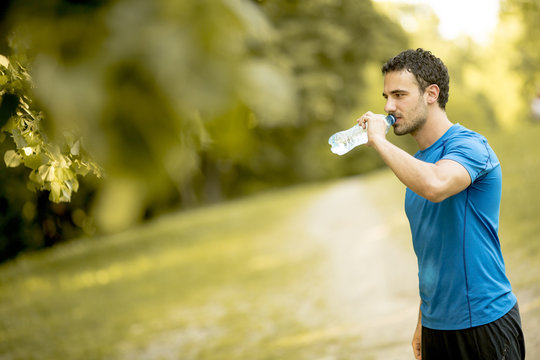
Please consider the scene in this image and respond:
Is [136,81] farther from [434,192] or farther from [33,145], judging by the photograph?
[434,192]

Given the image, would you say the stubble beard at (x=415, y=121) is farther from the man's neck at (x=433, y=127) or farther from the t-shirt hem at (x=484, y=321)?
the t-shirt hem at (x=484, y=321)

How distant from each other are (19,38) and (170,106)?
1.08 feet

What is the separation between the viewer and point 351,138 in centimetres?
237

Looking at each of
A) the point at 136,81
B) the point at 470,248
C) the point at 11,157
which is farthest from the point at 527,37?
the point at 136,81

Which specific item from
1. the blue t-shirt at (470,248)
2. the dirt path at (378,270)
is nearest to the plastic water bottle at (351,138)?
the blue t-shirt at (470,248)

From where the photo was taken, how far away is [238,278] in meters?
12.0

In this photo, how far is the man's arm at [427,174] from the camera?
1.99 meters

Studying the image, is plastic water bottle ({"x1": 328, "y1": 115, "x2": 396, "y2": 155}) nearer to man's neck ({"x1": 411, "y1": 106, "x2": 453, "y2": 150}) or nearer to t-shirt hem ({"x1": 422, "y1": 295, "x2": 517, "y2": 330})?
man's neck ({"x1": 411, "y1": 106, "x2": 453, "y2": 150})

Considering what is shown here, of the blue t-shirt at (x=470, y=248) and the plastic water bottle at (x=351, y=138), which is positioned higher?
the plastic water bottle at (x=351, y=138)

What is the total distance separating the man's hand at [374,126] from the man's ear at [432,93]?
0.29 metres

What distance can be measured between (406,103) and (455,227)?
0.57 m

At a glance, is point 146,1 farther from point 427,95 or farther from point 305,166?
point 305,166

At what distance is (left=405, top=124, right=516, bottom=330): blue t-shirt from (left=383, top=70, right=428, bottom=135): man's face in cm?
16

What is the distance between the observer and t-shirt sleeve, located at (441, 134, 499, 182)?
2092 millimetres
